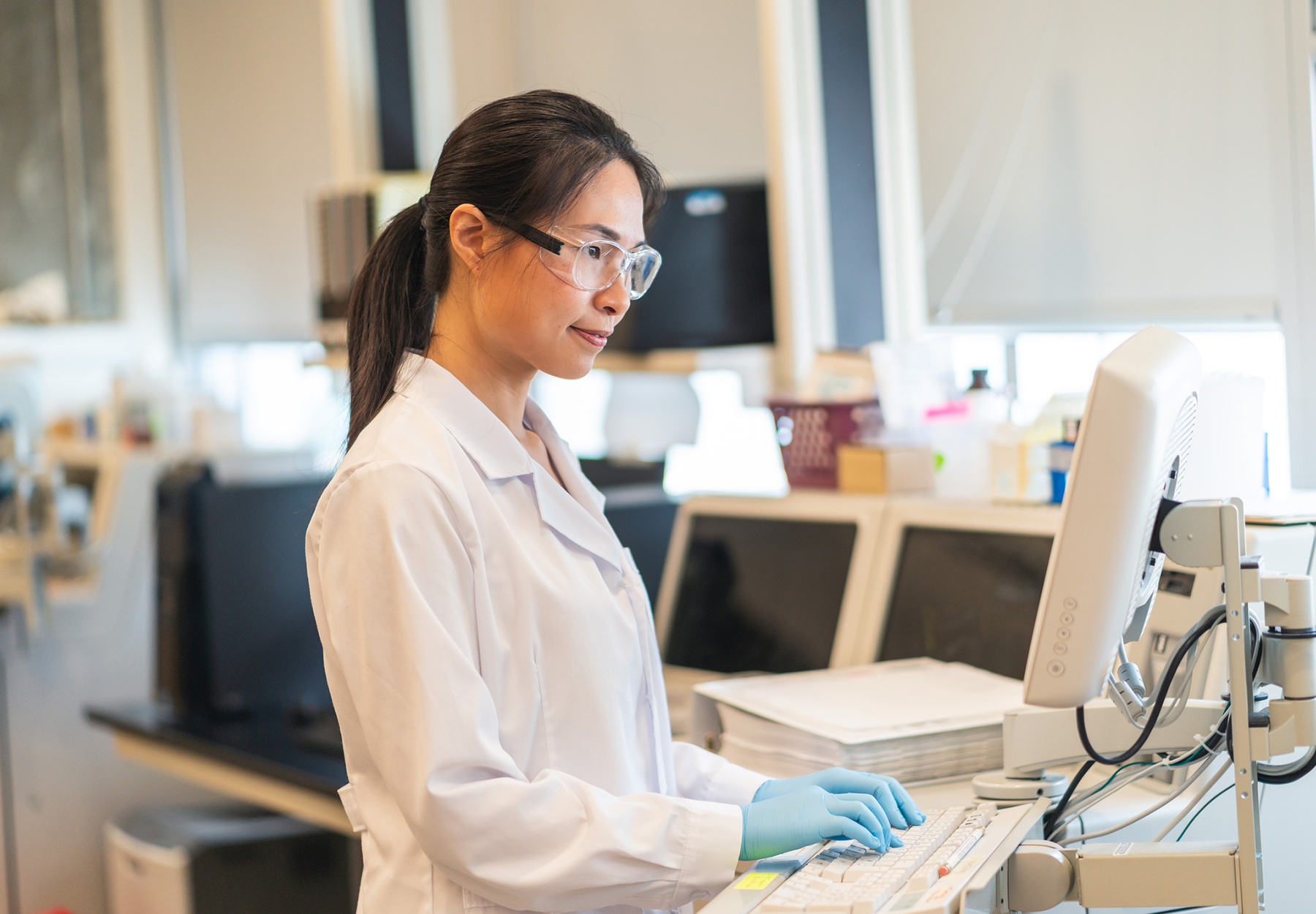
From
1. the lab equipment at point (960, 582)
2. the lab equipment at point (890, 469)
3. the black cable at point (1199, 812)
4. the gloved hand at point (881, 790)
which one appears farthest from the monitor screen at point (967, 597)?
the gloved hand at point (881, 790)

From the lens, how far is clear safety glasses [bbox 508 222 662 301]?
1.15 meters

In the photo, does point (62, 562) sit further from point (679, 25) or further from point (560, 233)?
point (560, 233)

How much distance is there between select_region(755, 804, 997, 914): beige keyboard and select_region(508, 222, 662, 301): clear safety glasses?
1.77 ft

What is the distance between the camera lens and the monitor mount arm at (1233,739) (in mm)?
992

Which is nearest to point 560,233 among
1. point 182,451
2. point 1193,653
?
point 1193,653

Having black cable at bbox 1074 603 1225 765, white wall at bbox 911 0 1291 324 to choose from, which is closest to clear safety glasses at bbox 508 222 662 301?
black cable at bbox 1074 603 1225 765

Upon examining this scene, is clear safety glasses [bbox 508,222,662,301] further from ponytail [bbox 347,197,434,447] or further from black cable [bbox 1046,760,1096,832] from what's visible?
black cable [bbox 1046,760,1096,832]

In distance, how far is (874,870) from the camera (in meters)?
1.01

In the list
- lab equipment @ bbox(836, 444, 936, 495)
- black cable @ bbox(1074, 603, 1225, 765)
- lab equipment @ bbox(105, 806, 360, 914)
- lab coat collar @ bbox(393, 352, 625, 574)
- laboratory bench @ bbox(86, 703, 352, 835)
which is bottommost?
lab equipment @ bbox(105, 806, 360, 914)

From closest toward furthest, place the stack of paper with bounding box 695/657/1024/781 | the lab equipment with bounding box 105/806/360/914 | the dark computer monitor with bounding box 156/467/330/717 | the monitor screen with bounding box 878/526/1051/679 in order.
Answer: the stack of paper with bounding box 695/657/1024/781, the monitor screen with bounding box 878/526/1051/679, the lab equipment with bounding box 105/806/360/914, the dark computer monitor with bounding box 156/467/330/717

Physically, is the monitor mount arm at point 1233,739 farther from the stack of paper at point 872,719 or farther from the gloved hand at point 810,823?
the stack of paper at point 872,719

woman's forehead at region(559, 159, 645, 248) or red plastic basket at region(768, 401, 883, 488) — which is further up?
woman's forehead at region(559, 159, 645, 248)

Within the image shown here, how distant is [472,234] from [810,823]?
1.97 feet

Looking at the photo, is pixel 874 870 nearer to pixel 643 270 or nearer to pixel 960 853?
pixel 960 853
